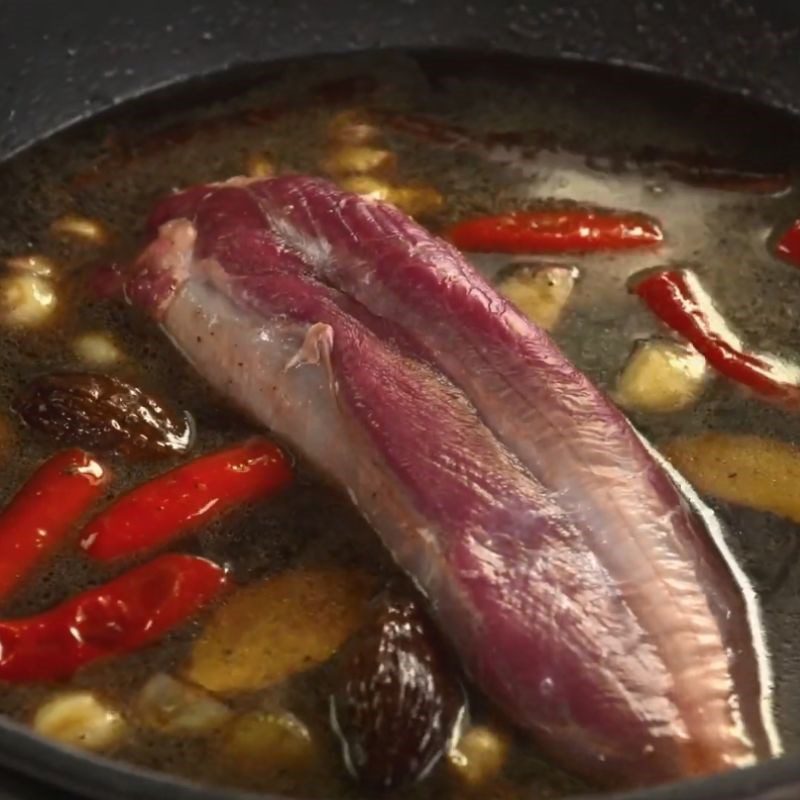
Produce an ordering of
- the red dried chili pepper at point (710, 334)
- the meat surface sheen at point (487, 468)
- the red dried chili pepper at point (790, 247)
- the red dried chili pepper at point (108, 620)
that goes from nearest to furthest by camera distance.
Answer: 1. the meat surface sheen at point (487, 468)
2. the red dried chili pepper at point (108, 620)
3. the red dried chili pepper at point (710, 334)
4. the red dried chili pepper at point (790, 247)

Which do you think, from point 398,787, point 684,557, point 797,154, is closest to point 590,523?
point 684,557

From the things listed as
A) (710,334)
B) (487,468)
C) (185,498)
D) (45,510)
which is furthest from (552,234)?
(45,510)

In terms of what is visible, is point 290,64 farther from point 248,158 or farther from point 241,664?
point 241,664

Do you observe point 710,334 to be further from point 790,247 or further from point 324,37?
point 324,37

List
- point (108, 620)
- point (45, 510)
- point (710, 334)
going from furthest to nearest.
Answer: point (710, 334) → point (45, 510) → point (108, 620)

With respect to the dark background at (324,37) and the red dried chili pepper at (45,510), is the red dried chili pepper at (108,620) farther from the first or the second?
the dark background at (324,37)

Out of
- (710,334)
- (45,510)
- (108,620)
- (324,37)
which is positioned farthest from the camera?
(324,37)

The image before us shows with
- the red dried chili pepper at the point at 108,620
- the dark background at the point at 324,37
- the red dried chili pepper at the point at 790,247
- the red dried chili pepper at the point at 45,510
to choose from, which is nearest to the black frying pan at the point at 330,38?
the dark background at the point at 324,37
